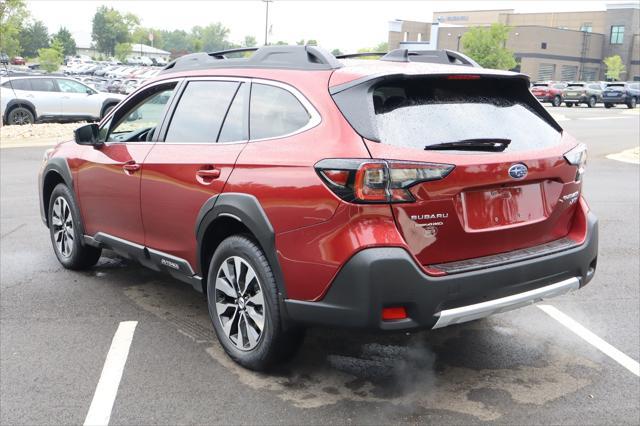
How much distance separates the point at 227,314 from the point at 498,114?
204cm

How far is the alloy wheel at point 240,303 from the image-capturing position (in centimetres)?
396

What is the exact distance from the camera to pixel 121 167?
5113mm

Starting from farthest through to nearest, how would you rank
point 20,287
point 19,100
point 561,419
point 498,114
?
point 19,100 → point 20,287 → point 498,114 → point 561,419

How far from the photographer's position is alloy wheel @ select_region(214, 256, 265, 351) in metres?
3.96

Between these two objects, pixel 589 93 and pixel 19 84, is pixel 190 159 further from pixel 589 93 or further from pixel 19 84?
pixel 589 93

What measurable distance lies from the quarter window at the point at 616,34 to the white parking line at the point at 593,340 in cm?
8928

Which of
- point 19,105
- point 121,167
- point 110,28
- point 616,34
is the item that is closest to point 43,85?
point 19,105

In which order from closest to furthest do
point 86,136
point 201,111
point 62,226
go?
point 201,111 < point 86,136 < point 62,226

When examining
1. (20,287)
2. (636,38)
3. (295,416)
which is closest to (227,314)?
(295,416)

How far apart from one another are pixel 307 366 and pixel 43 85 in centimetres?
1952

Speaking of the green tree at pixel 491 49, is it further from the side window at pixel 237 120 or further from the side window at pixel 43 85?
the side window at pixel 237 120

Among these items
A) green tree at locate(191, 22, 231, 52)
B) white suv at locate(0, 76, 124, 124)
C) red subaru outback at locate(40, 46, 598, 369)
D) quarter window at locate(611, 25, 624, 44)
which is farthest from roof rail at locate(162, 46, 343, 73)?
green tree at locate(191, 22, 231, 52)

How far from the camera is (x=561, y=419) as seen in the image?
Result: 355 cm

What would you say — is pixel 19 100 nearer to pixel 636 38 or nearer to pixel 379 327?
pixel 379 327
